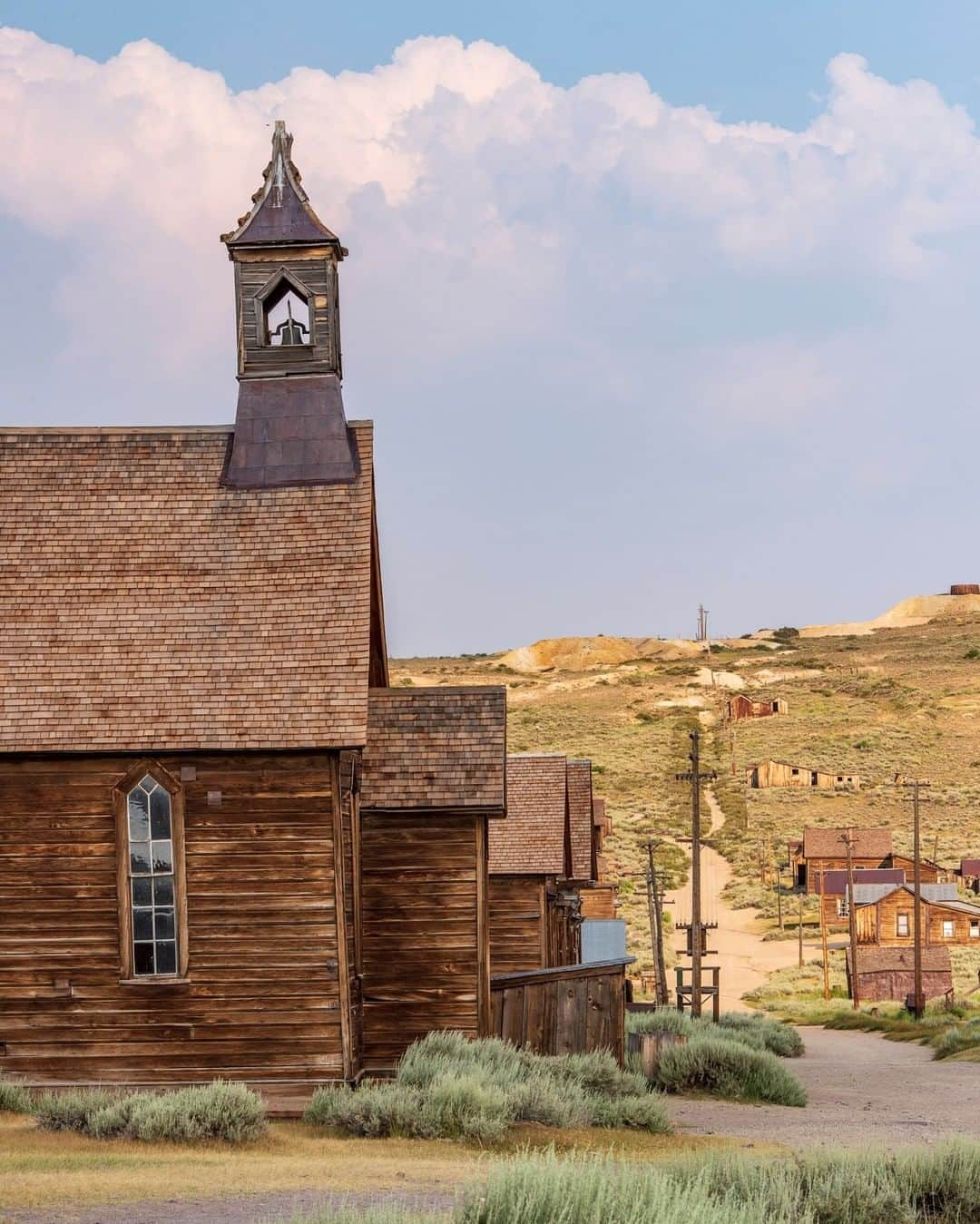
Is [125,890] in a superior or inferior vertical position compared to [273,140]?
inferior

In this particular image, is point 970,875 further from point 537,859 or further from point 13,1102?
point 13,1102

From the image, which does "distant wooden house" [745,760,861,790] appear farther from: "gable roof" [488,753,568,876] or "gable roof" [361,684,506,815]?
"gable roof" [361,684,506,815]

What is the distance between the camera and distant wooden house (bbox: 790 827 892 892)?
223 ft

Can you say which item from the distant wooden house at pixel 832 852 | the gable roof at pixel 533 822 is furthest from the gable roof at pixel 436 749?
the distant wooden house at pixel 832 852

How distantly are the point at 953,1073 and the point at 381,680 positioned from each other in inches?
556

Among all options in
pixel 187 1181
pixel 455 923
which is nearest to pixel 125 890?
pixel 455 923

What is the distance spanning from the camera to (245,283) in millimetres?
20594

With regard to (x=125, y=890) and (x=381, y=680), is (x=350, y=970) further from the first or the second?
(x=381, y=680)

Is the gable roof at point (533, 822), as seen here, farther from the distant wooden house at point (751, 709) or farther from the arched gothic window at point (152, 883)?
the distant wooden house at point (751, 709)

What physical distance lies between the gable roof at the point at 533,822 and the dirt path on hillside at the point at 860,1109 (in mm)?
5862

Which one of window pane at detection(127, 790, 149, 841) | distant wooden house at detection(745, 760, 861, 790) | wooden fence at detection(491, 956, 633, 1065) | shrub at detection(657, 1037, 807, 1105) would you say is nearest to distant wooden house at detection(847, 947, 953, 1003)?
shrub at detection(657, 1037, 807, 1105)

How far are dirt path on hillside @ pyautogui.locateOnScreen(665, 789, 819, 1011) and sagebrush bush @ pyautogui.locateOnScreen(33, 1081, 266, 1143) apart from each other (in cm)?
3515

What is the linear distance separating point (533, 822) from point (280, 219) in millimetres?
14134

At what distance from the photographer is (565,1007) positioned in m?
19.0
